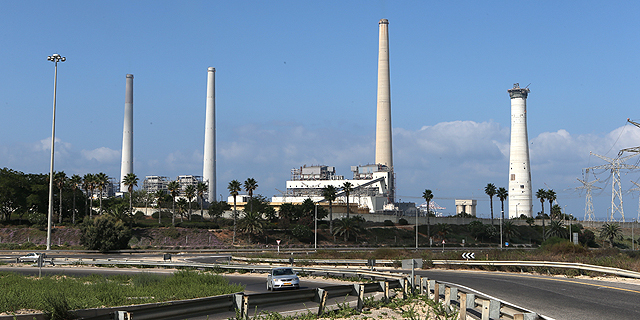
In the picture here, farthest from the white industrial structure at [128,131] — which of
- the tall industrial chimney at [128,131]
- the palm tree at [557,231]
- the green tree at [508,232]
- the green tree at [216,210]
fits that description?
the palm tree at [557,231]

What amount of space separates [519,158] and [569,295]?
479 ft

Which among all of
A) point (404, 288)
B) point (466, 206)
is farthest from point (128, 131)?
point (404, 288)

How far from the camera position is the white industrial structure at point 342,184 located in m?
151

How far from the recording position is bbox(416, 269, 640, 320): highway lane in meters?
17.7

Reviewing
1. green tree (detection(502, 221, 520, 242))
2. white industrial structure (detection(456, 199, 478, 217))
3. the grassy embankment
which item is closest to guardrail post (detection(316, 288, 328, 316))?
the grassy embankment

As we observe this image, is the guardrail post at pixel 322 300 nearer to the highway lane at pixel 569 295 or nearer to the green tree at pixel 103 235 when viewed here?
the highway lane at pixel 569 295

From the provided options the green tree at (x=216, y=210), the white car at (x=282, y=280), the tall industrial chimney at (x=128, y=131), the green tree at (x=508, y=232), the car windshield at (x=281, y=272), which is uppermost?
the tall industrial chimney at (x=128, y=131)

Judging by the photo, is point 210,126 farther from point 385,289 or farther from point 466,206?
point 385,289

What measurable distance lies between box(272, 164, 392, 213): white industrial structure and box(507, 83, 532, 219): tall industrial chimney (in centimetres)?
3748

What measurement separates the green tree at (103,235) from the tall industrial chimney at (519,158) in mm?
120400

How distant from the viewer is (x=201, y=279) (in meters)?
26.7

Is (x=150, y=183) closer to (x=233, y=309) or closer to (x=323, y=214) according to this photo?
(x=323, y=214)

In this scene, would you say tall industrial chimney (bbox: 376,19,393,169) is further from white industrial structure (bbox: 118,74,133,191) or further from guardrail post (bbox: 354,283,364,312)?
guardrail post (bbox: 354,283,364,312)

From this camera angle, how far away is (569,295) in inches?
879
